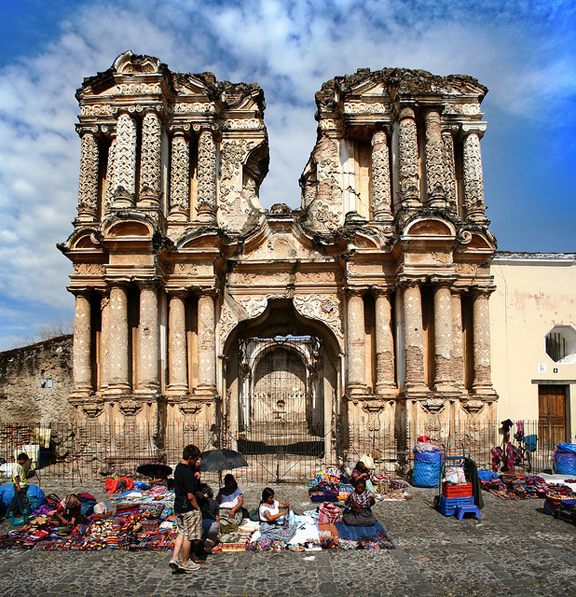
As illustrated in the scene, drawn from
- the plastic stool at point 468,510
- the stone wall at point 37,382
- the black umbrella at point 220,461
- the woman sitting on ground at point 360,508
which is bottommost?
the plastic stool at point 468,510

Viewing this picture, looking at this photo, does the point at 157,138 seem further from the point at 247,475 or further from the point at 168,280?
the point at 247,475

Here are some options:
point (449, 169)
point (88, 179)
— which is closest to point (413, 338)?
point (449, 169)

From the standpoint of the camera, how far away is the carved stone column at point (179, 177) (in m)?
14.9

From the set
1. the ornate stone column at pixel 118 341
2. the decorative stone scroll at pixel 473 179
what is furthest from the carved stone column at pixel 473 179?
the ornate stone column at pixel 118 341

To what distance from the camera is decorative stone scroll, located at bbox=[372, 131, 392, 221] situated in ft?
48.8

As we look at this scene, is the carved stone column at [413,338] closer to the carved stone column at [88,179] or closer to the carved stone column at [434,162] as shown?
the carved stone column at [434,162]

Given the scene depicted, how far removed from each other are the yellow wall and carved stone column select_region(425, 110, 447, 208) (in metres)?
3.01

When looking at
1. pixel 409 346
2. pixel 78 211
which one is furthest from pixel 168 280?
pixel 409 346

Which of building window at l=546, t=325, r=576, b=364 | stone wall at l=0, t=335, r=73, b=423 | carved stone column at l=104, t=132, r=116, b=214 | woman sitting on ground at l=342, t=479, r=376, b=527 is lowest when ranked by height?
woman sitting on ground at l=342, t=479, r=376, b=527

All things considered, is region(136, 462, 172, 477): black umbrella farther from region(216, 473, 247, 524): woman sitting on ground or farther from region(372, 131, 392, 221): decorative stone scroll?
region(372, 131, 392, 221): decorative stone scroll

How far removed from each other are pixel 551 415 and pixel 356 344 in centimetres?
616

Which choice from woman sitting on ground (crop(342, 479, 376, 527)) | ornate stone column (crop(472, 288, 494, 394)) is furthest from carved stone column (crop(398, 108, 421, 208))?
woman sitting on ground (crop(342, 479, 376, 527))

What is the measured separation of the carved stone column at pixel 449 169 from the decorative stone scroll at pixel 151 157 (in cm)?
746

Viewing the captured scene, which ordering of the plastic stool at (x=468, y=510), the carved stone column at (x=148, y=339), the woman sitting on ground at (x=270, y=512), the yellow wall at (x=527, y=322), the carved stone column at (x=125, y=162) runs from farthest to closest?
1. the yellow wall at (x=527, y=322)
2. the carved stone column at (x=125, y=162)
3. the carved stone column at (x=148, y=339)
4. the plastic stool at (x=468, y=510)
5. the woman sitting on ground at (x=270, y=512)
